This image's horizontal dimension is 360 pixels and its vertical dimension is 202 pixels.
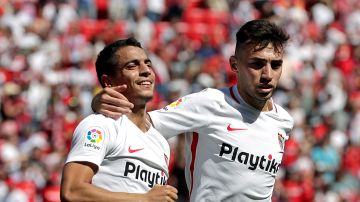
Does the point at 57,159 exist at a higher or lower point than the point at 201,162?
lower

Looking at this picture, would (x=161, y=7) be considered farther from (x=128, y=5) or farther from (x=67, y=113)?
(x=67, y=113)

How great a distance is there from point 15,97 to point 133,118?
401 inches

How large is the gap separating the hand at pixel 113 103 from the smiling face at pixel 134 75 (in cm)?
7

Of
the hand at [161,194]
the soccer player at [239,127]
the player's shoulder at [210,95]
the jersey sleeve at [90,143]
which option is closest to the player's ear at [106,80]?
the jersey sleeve at [90,143]

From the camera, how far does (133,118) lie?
19.8ft

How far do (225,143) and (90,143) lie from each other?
1613 mm

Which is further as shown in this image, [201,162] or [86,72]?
[86,72]

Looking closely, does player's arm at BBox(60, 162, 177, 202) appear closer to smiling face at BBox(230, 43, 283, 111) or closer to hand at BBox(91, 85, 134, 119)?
hand at BBox(91, 85, 134, 119)

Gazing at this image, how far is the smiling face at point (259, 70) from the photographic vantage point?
6.71m

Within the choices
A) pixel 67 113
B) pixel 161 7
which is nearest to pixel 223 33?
pixel 161 7

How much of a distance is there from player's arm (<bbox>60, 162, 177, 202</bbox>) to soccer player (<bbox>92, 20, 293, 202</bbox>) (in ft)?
3.98

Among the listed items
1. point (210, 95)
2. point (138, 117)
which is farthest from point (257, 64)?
point (138, 117)

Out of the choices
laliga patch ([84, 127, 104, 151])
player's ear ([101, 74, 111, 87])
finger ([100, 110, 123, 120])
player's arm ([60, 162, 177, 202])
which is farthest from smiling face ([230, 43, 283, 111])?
laliga patch ([84, 127, 104, 151])

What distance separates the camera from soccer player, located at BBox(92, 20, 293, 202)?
22.1ft
